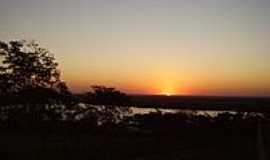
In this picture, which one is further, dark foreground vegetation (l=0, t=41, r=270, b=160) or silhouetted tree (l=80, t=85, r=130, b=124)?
→ silhouetted tree (l=80, t=85, r=130, b=124)

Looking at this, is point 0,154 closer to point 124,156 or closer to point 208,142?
point 124,156

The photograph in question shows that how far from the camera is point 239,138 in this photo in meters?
29.5

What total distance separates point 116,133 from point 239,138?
7.55 metres

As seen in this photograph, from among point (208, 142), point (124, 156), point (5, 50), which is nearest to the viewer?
point (5, 50)

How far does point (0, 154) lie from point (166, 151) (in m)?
7.93

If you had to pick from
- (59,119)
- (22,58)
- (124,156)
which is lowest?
(124,156)

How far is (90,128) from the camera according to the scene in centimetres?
2880

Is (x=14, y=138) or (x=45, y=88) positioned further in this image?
(x=14, y=138)

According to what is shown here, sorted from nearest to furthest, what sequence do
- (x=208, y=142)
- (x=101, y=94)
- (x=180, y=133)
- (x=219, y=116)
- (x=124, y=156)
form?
1. (x=124, y=156)
2. (x=101, y=94)
3. (x=208, y=142)
4. (x=180, y=133)
5. (x=219, y=116)

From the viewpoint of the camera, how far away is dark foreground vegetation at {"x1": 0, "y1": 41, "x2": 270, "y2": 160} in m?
21.6

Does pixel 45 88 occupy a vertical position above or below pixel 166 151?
above

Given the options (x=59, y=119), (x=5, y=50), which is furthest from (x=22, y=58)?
(x=59, y=119)

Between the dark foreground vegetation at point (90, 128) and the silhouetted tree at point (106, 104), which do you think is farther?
the silhouetted tree at point (106, 104)

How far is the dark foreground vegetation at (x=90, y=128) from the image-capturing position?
2161 centimetres
